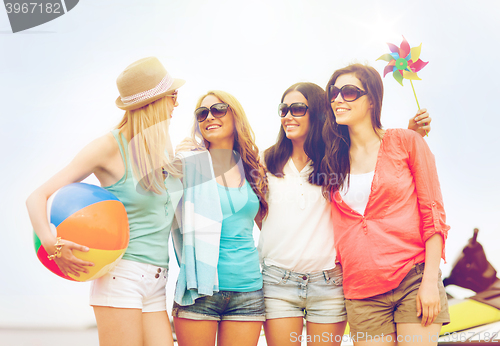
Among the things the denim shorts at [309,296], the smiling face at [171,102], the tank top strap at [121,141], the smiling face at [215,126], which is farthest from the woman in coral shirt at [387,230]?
the tank top strap at [121,141]

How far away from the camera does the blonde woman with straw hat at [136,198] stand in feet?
6.19

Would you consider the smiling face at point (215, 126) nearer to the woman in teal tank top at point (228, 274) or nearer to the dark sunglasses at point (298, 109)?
the woman in teal tank top at point (228, 274)

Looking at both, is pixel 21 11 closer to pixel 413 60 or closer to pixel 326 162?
pixel 326 162

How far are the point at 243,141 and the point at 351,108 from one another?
819 millimetres

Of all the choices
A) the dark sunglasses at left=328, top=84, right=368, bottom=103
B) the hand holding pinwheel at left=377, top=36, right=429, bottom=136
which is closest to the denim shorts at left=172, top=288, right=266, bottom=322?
the dark sunglasses at left=328, top=84, right=368, bottom=103

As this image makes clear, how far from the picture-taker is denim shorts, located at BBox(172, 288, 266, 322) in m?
2.20

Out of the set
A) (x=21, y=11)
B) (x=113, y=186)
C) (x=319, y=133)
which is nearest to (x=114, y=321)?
(x=113, y=186)

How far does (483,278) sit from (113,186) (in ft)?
13.7

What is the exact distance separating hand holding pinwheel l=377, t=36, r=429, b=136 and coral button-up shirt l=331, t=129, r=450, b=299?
607 mm

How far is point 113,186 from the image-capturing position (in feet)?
6.64

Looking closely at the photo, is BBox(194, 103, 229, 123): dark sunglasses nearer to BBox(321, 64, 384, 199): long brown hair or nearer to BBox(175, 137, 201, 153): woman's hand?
BBox(175, 137, 201, 153): woman's hand

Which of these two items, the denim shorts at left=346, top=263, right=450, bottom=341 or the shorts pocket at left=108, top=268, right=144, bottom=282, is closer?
the shorts pocket at left=108, top=268, right=144, bottom=282

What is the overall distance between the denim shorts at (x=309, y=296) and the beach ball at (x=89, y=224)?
107cm

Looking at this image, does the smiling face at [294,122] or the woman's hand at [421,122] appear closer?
the woman's hand at [421,122]
